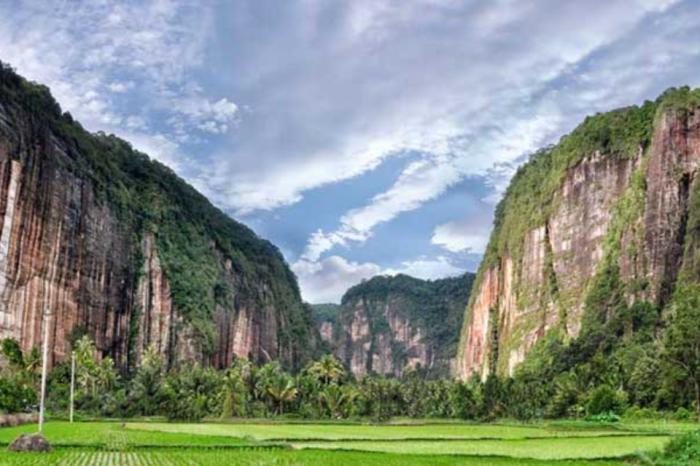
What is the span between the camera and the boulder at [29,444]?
3359 centimetres

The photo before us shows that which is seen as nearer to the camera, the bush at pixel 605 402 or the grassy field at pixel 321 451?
the grassy field at pixel 321 451

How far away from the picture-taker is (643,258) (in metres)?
112

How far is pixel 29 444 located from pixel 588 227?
111 metres

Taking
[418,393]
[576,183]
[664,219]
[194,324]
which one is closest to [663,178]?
[664,219]

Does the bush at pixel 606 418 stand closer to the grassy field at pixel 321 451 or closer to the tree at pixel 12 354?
the grassy field at pixel 321 451

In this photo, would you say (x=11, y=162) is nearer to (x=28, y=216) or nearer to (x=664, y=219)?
(x=28, y=216)

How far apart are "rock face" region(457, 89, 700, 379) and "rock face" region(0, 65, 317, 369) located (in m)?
51.1

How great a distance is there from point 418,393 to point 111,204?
178ft

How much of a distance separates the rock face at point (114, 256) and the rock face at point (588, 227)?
51092mm

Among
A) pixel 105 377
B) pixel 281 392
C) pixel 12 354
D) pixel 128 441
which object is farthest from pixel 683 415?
pixel 105 377

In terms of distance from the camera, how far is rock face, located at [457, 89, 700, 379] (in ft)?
364

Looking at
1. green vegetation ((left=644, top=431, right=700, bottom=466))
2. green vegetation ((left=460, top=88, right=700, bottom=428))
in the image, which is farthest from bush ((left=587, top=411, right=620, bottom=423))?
green vegetation ((left=644, top=431, right=700, bottom=466))

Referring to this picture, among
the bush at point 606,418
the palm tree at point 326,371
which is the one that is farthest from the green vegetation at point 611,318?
the palm tree at point 326,371

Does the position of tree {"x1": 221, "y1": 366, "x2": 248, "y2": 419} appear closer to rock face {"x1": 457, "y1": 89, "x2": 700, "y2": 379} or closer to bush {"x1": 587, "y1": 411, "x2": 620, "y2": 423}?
bush {"x1": 587, "y1": 411, "x2": 620, "y2": 423}
